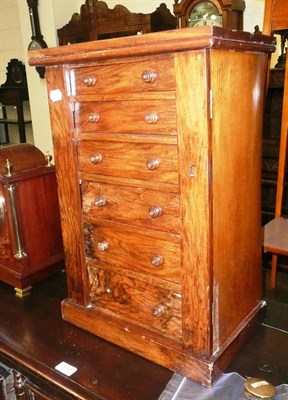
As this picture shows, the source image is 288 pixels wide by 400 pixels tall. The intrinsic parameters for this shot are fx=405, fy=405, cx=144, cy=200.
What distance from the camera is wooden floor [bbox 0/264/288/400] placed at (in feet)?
3.41

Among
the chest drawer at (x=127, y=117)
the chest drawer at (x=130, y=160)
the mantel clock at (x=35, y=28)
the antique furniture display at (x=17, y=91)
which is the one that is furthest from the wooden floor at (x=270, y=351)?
the antique furniture display at (x=17, y=91)

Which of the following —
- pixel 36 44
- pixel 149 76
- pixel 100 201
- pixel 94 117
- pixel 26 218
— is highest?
pixel 36 44

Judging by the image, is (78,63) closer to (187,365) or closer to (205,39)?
(205,39)

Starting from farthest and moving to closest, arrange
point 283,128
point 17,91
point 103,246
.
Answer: point 17,91
point 283,128
point 103,246

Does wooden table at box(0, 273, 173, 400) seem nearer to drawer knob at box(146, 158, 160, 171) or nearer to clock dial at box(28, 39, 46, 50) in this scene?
drawer knob at box(146, 158, 160, 171)

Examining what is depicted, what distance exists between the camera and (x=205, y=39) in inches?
32.4

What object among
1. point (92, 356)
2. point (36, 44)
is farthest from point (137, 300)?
point (36, 44)

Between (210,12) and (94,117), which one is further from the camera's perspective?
(210,12)

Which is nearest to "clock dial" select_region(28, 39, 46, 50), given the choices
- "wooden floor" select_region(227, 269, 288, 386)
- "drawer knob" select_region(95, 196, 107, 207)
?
"drawer knob" select_region(95, 196, 107, 207)

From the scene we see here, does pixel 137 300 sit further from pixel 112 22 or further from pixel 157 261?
pixel 112 22

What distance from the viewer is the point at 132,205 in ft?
3.63

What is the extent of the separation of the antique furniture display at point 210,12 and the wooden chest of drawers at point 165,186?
1.02m

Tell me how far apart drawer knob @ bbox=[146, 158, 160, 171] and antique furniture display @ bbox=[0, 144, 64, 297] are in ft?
2.00

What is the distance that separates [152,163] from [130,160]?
81mm
